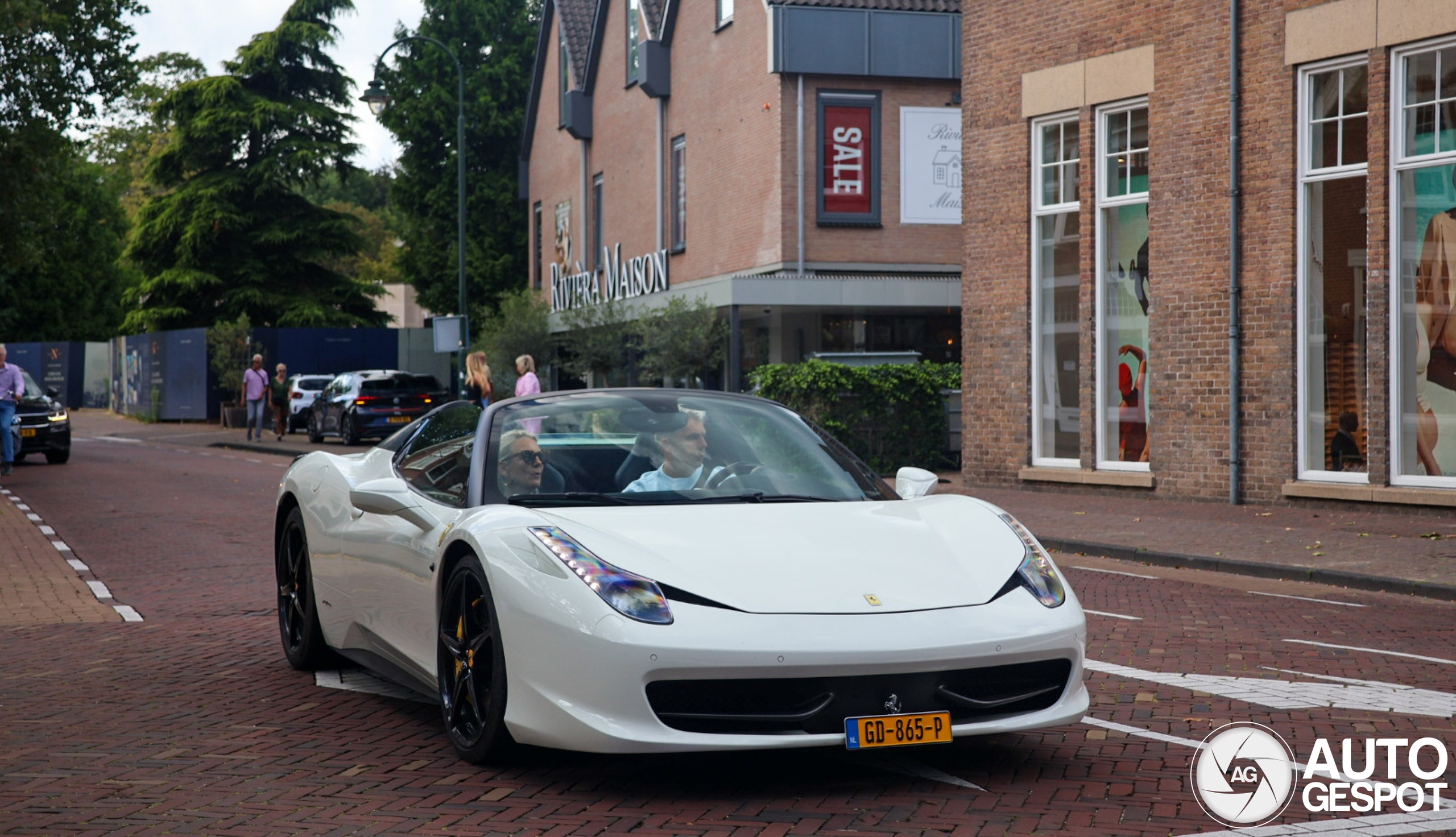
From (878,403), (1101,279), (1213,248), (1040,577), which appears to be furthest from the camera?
(878,403)

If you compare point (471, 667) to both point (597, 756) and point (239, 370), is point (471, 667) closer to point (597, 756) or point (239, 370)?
point (597, 756)

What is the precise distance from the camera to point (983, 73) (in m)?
19.9

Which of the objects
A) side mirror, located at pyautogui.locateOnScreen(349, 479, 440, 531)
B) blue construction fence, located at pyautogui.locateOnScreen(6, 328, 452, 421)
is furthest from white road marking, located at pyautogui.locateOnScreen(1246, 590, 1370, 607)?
blue construction fence, located at pyautogui.locateOnScreen(6, 328, 452, 421)

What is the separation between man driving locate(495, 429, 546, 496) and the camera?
5.60 m

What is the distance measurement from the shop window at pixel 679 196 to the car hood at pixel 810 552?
90.7 ft

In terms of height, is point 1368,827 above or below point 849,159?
below

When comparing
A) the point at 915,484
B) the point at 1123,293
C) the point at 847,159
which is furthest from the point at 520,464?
the point at 847,159

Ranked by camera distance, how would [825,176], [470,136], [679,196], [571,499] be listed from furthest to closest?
1. [470,136]
2. [679,196]
3. [825,176]
4. [571,499]

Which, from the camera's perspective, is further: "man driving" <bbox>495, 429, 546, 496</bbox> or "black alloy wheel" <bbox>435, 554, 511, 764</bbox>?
"man driving" <bbox>495, 429, 546, 496</bbox>

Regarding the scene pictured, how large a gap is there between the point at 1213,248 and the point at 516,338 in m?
20.7

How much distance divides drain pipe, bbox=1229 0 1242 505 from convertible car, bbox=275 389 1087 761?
11235 mm

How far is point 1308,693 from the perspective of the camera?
6.62 meters

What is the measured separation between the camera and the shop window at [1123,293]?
17781 mm

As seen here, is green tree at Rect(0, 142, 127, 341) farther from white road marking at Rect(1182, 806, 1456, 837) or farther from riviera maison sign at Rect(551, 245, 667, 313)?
white road marking at Rect(1182, 806, 1456, 837)
